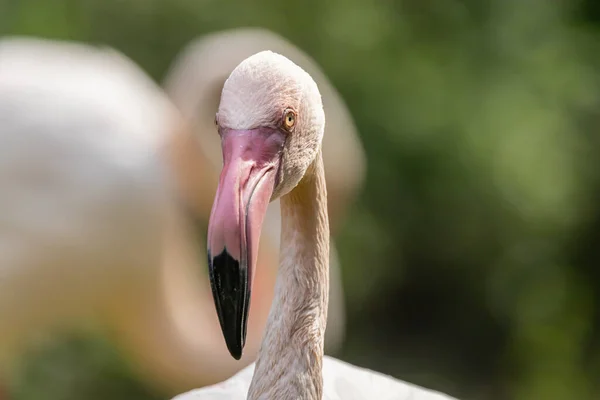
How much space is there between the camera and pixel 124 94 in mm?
2713

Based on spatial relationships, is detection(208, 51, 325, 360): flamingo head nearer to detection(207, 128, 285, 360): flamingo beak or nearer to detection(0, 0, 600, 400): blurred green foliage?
detection(207, 128, 285, 360): flamingo beak

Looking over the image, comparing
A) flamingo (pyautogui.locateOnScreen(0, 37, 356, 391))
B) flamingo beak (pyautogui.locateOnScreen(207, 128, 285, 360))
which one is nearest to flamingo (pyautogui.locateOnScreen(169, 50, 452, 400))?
flamingo beak (pyautogui.locateOnScreen(207, 128, 285, 360))

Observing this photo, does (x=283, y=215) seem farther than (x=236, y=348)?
Yes

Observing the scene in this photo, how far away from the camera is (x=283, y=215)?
4.25 feet

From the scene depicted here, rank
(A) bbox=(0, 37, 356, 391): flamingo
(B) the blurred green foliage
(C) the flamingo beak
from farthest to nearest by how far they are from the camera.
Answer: (B) the blurred green foliage
(A) bbox=(0, 37, 356, 391): flamingo
(C) the flamingo beak

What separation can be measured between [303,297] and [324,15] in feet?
8.38

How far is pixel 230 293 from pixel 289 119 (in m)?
0.21

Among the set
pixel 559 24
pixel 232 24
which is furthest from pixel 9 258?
pixel 559 24

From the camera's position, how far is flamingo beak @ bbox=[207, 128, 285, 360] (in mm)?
1016

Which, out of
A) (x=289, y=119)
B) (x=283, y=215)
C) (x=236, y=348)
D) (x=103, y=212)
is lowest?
(x=103, y=212)

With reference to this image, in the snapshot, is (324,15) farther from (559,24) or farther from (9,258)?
(9,258)

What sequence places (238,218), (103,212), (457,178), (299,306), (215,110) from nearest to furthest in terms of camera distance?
(238,218), (299,306), (103,212), (215,110), (457,178)

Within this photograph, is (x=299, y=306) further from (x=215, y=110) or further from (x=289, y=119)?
(x=215, y=110)

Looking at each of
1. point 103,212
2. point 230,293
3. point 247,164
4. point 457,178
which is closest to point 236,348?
point 230,293
